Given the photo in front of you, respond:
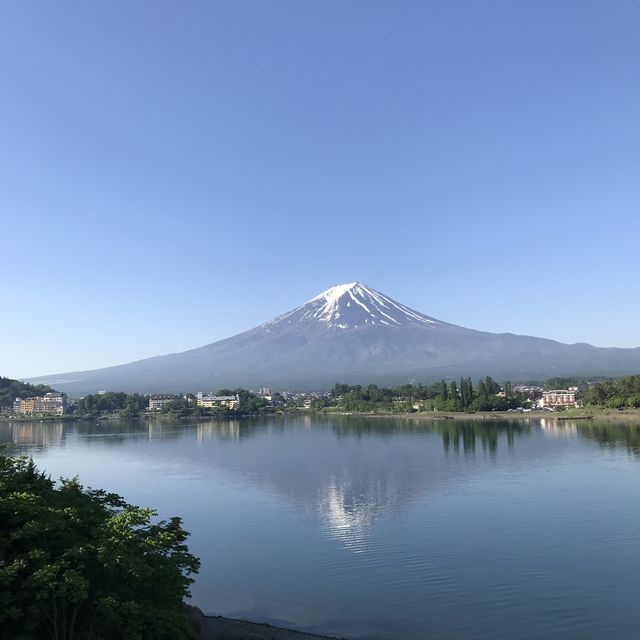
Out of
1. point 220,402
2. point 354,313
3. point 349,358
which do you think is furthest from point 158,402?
point 354,313

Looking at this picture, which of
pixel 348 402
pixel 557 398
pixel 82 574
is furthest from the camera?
pixel 348 402

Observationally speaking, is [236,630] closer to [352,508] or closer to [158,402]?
[352,508]

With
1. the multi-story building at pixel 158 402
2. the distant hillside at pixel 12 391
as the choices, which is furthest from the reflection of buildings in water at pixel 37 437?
the distant hillside at pixel 12 391

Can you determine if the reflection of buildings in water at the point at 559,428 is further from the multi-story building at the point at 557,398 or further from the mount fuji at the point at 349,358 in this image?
the mount fuji at the point at 349,358

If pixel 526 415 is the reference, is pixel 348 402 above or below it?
above

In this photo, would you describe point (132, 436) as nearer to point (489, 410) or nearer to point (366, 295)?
point (489, 410)

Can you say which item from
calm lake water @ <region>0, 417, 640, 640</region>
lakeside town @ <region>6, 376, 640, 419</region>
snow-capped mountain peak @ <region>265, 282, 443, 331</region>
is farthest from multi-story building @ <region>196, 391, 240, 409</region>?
snow-capped mountain peak @ <region>265, 282, 443, 331</region>
